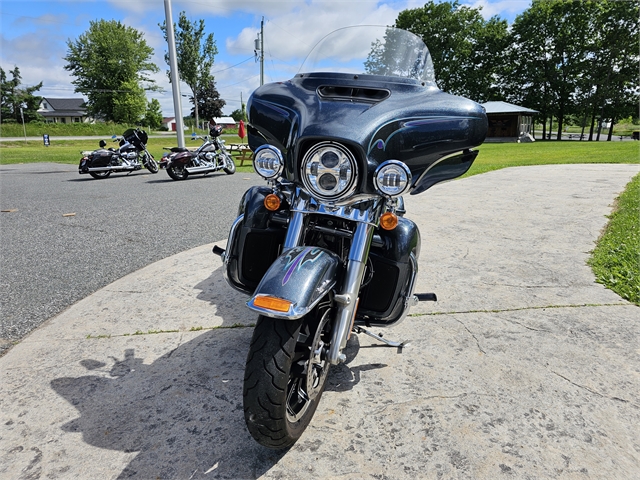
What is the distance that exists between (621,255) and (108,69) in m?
59.8

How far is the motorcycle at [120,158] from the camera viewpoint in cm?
1069

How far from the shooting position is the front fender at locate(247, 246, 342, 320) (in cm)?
158

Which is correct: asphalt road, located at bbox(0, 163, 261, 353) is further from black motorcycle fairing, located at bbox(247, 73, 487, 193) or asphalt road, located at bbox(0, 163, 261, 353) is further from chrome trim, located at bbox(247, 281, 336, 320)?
black motorcycle fairing, located at bbox(247, 73, 487, 193)

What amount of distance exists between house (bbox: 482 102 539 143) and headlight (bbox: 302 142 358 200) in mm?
37249

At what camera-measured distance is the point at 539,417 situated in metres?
2.00

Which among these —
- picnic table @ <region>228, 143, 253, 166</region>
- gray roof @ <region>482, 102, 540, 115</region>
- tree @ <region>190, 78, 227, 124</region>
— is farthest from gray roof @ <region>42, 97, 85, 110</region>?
picnic table @ <region>228, 143, 253, 166</region>

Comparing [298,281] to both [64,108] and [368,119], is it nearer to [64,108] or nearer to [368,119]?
[368,119]

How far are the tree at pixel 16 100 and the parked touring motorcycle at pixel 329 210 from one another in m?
68.8

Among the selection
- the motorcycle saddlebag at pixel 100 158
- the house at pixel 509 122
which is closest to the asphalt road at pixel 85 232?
the motorcycle saddlebag at pixel 100 158

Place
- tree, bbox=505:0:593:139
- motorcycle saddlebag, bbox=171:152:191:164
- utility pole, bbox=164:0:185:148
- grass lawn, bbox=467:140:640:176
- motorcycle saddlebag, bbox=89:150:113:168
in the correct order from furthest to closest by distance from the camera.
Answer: tree, bbox=505:0:593:139 < grass lawn, bbox=467:140:640:176 < utility pole, bbox=164:0:185:148 < motorcycle saddlebag, bbox=89:150:113:168 < motorcycle saddlebag, bbox=171:152:191:164

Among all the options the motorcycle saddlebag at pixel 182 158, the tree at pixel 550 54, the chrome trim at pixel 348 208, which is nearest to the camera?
the chrome trim at pixel 348 208

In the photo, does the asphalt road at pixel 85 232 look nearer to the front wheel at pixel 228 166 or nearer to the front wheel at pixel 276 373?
the front wheel at pixel 228 166

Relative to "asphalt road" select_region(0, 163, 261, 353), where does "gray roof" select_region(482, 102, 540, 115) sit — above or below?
above

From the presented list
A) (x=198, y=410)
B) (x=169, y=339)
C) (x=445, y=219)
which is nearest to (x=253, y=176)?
(x=445, y=219)
